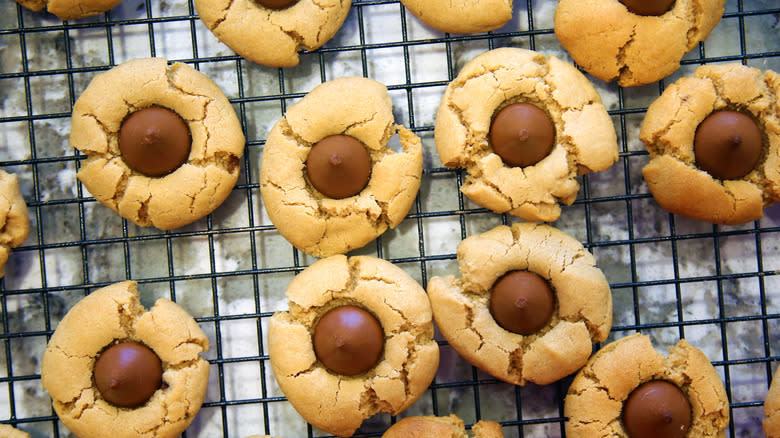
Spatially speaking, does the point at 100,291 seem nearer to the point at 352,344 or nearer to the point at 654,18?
the point at 352,344

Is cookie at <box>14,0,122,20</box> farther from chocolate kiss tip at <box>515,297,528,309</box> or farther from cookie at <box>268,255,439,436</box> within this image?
chocolate kiss tip at <box>515,297,528,309</box>

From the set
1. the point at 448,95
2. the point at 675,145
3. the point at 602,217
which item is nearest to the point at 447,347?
the point at 602,217

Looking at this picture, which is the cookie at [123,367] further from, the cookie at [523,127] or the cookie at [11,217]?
the cookie at [523,127]

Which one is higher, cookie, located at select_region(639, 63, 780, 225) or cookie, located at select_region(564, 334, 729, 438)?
cookie, located at select_region(639, 63, 780, 225)

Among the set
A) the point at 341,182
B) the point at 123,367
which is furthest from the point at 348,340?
the point at 123,367

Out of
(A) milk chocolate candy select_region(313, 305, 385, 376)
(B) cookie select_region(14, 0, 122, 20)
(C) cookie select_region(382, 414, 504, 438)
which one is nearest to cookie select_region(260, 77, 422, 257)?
(A) milk chocolate candy select_region(313, 305, 385, 376)

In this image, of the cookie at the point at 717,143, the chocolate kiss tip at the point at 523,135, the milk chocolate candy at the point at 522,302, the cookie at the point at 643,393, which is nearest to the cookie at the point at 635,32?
the cookie at the point at 717,143
